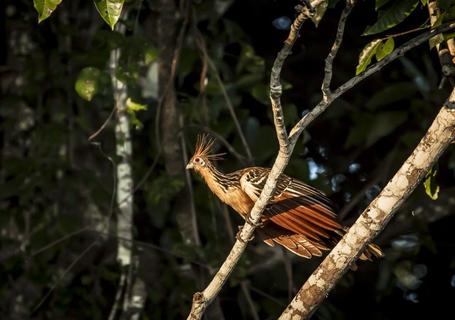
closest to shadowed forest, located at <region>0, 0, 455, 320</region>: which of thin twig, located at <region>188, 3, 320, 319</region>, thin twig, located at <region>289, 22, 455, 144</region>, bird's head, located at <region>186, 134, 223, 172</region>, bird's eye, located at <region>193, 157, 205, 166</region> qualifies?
bird's head, located at <region>186, 134, 223, 172</region>

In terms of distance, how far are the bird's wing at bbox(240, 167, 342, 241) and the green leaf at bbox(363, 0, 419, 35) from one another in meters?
0.86

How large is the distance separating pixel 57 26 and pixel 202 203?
1.67 m

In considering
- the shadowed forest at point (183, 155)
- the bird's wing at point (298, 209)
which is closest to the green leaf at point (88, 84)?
the shadowed forest at point (183, 155)

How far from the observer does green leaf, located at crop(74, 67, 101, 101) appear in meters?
5.03

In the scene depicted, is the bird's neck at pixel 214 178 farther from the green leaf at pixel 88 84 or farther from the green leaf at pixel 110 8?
the green leaf at pixel 110 8

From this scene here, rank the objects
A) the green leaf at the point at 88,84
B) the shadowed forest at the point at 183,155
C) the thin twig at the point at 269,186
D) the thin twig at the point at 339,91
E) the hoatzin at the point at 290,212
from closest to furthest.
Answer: the thin twig at the point at 269,186 → the thin twig at the point at 339,91 → the hoatzin at the point at 290,212 → the green leaf at the point at 88,84 → the shadowed forest at the point at 183,155

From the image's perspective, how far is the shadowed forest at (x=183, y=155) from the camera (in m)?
5.79

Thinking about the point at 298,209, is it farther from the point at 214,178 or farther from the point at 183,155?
the point at 183,155

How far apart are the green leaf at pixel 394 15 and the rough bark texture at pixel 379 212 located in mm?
471

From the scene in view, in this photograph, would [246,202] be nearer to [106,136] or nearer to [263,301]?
[263,301]

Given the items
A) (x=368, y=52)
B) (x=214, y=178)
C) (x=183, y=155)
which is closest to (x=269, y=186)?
(x=368, y=52)

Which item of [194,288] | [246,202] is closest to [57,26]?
[194,288]

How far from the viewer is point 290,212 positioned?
4391 mm

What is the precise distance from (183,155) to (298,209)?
5.34 feet
